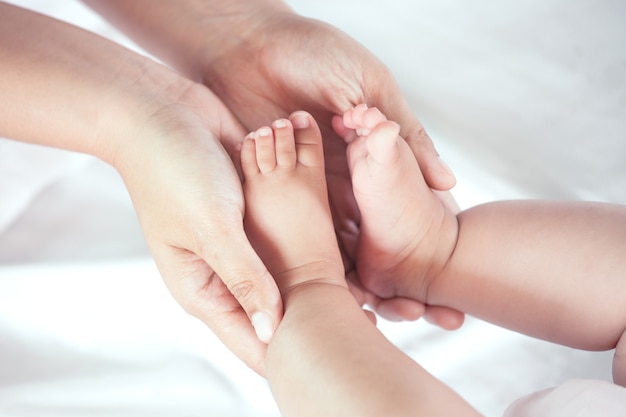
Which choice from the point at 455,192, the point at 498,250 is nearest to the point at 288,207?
the point at 498,250

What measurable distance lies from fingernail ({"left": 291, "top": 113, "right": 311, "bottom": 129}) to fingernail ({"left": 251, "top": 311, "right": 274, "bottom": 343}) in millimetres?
308

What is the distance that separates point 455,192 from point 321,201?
0.45 metres

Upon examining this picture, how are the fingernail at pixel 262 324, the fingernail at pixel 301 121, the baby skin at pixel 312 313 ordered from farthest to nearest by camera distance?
1. the fingernail at pixel 301 121
2. the fingernail at pixel 262 324
3. the baby skin at pixel 312 313

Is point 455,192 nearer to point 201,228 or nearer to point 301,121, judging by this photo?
point 301,121

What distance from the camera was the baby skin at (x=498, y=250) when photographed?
38.7 inches

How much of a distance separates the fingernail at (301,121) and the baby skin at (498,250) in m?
0.06

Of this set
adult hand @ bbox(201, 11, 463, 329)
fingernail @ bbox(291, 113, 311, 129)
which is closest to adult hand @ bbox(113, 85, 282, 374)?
fingernail @ bbox(291, 113, 311, 129)

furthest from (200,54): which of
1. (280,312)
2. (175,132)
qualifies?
(280,312)

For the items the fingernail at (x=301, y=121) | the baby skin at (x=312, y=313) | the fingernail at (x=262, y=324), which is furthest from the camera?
the fingernail at (x=301, y=121)

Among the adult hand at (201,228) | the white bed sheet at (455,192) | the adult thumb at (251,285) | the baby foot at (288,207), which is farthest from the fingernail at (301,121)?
the white bed sheet at (455,192)

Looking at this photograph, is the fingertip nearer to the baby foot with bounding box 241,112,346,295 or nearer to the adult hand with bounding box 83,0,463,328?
the baby foot with bounding box 241,112,346,295

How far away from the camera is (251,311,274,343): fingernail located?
91cm

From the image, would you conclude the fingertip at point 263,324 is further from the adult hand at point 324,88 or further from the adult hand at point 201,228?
the adult hand at point 324,88

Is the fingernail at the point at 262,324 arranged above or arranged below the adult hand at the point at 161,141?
below
